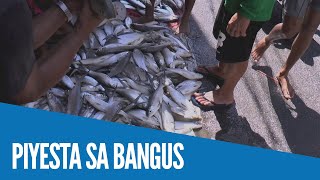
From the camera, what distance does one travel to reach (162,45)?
4.66 metres

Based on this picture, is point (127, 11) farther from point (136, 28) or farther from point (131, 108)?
point (131, 108)

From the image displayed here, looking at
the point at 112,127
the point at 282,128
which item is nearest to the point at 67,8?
the point at 112,127

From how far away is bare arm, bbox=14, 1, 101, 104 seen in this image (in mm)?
1968

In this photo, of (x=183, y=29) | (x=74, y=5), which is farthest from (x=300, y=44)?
(x=74, y=5)

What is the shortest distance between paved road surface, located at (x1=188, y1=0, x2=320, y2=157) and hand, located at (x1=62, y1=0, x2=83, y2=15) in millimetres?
1681

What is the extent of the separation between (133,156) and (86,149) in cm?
18

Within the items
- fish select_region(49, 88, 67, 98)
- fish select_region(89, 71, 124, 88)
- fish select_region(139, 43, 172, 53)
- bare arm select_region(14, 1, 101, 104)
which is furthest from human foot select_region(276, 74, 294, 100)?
bare arm select_region(14, 1, 101, 104)

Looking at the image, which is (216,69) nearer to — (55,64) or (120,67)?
(120,67)

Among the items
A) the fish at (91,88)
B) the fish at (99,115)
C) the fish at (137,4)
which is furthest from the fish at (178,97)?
the fish at (137,4)

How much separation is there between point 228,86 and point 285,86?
29.6 inches

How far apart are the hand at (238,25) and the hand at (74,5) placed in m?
1.21

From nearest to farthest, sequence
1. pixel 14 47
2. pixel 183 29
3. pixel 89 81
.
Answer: pixel 14 47 → pixel 89 81 → pixel 183 29

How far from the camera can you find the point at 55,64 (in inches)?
87.6

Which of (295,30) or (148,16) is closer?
(295,30)
